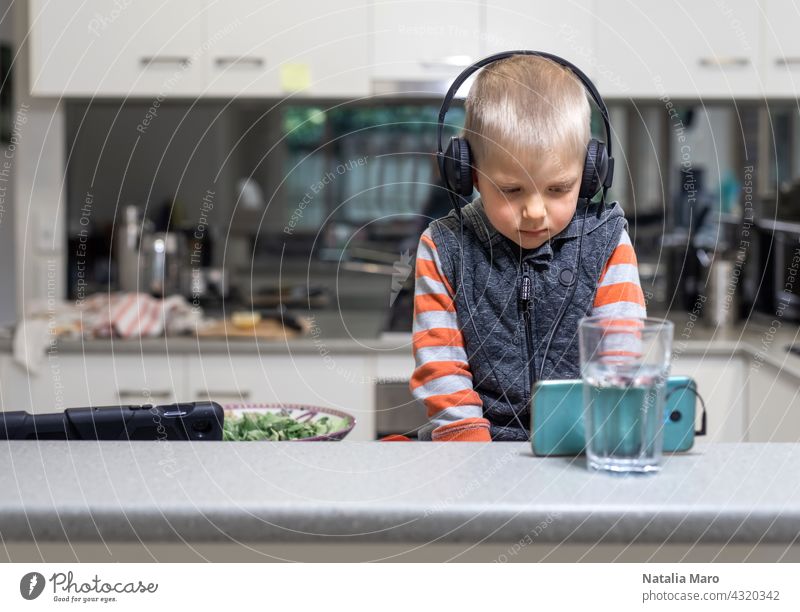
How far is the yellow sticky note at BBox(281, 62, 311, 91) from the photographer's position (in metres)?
2.34

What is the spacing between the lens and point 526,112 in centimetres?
109

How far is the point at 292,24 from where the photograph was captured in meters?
2.34

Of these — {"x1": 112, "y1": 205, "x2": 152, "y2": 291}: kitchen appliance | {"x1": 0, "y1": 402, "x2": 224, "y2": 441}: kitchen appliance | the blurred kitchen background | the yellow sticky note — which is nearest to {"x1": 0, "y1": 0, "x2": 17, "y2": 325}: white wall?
the blurred kitchen background

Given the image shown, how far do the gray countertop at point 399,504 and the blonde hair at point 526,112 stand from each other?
19.0 inches

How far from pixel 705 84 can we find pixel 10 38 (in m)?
2.24

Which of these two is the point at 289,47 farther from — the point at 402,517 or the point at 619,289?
the point at 402,517

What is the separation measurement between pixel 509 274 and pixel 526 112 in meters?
0.22

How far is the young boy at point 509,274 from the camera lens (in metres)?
1.09

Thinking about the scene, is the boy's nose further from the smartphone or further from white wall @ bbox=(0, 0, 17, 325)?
white wall @ bbox=(0, 0, 17, 325)

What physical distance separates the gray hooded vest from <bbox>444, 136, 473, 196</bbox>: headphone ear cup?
112 millimetres

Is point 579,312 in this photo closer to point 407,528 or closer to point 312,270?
point 407,528

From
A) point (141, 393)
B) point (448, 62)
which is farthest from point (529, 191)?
point (141, 393)

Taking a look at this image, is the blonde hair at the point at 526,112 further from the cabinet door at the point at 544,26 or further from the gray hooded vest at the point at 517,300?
the cabinet door at the point at 544,26

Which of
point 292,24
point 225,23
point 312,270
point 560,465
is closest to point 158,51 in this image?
point 225,23
